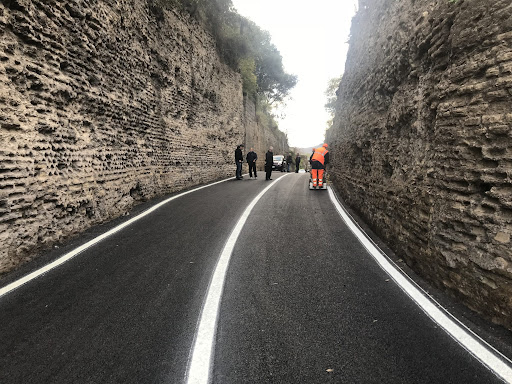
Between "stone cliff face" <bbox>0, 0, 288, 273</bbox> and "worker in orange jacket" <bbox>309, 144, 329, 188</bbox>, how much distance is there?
5.35 metres

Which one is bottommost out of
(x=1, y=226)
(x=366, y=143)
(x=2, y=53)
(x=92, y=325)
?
(x=92, y=325)

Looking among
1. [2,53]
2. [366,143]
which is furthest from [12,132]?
[366,143]

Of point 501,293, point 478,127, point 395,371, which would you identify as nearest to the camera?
point 395,371

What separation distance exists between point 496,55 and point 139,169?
816 centimetres

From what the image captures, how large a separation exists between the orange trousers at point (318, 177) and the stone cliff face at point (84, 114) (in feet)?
17.7

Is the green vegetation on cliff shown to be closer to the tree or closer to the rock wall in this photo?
the rock wall

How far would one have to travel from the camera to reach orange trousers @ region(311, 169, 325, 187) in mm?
11125

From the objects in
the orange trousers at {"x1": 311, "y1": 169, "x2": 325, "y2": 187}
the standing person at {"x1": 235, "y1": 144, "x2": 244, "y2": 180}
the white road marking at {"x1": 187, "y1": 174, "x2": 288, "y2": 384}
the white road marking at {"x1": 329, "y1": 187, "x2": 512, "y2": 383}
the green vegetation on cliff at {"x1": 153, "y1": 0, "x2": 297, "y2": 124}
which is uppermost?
the green vegetation on cliff at {"x1": 153, "y1": 0, "x2": 297, "y2": 124}

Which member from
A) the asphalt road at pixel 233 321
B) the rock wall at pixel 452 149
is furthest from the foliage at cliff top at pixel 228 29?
the asphalt road at pixel 233 321

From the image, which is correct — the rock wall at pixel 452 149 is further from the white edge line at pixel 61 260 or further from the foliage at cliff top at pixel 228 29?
the foliage at cliff top at pixel 228 29

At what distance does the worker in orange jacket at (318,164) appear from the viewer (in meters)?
10.9

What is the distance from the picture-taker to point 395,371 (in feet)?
7.04

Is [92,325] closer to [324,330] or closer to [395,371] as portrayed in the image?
[324,330]

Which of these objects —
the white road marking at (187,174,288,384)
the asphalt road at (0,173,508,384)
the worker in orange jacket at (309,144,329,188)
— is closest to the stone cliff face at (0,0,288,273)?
the asphalt road at (0,173,508,384)
